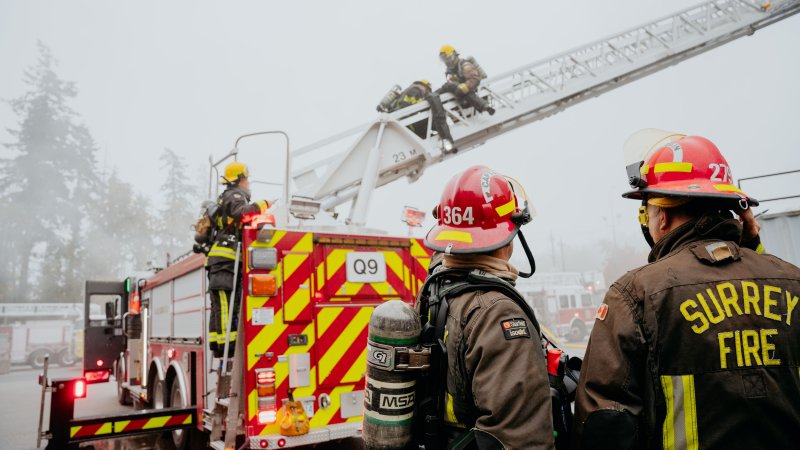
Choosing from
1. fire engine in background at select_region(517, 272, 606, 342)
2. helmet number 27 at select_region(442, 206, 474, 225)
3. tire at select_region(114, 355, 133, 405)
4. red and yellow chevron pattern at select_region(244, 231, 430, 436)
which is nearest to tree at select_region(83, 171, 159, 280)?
fire engine in background at select_region(517, 272, 606, 342)

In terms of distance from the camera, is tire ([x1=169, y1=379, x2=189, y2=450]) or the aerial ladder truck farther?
tire ([x1=169, y1=379, x2=189, y2=450])

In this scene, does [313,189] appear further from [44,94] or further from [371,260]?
[44,94]

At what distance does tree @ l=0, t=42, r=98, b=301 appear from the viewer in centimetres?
3212

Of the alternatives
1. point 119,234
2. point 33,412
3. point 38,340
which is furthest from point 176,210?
→ point 33,412

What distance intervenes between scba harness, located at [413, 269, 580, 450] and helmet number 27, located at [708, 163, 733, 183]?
756mm

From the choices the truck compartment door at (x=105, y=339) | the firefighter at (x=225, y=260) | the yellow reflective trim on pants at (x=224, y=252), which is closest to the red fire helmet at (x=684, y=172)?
the firefighter at (x=225, y=260)

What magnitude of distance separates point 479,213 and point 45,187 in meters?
38.8

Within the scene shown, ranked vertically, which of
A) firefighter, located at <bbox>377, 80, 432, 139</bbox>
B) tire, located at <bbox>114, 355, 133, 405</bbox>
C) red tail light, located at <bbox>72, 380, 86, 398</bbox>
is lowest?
tire, located at <bbox>114, 355, 133, 405</bbox>

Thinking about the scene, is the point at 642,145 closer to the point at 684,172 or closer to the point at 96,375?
the point at 684,172

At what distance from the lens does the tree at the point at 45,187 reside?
3212 cm

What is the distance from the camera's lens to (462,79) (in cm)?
702

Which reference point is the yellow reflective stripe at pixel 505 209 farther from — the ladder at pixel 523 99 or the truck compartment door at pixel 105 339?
the truck compartment door at pixel 105 339

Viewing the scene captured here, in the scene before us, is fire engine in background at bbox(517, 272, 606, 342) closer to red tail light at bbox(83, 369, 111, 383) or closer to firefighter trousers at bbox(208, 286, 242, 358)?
red tail light at bbox(83, 369, 111, 383)

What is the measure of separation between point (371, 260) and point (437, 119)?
2644 millimetres
